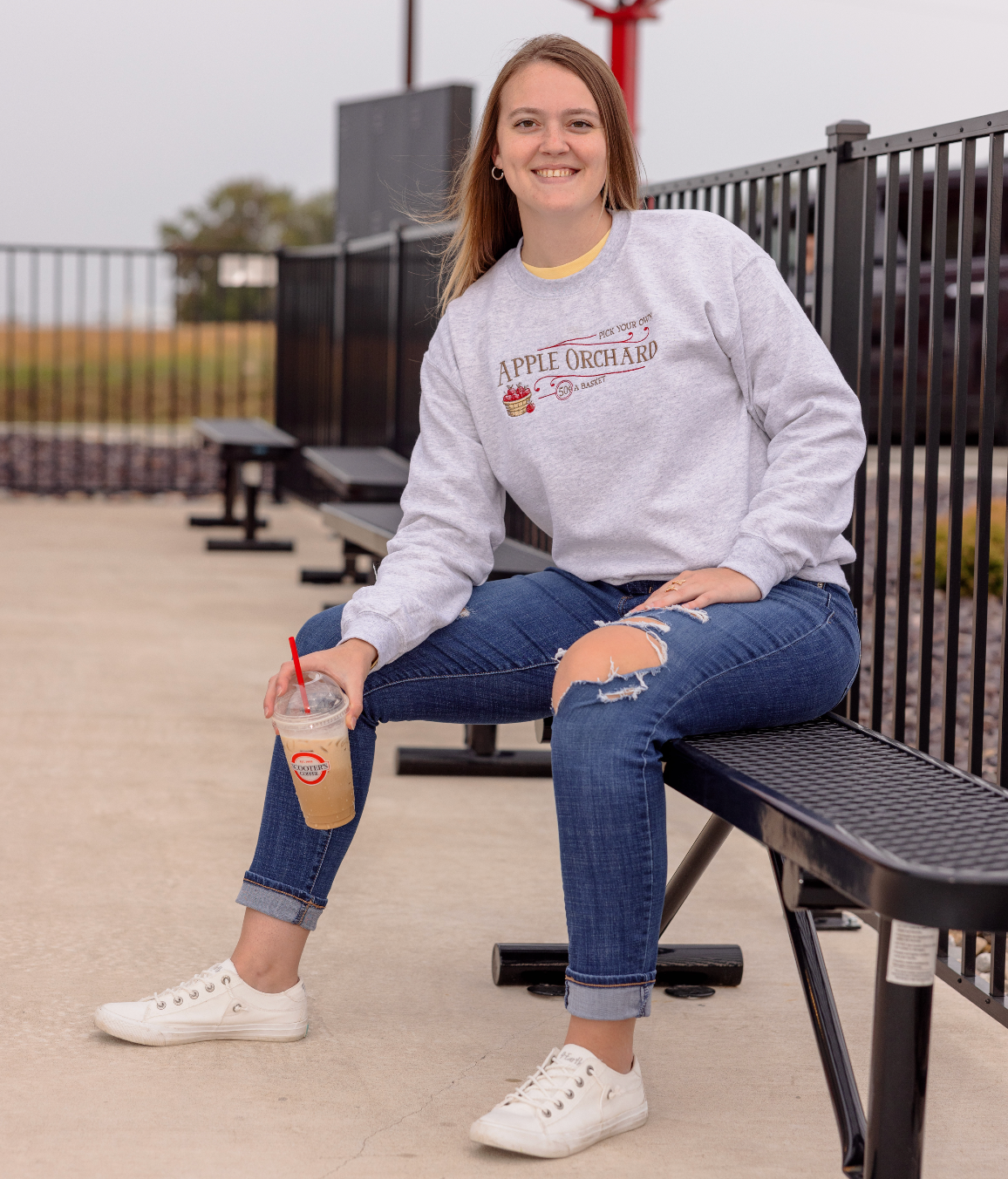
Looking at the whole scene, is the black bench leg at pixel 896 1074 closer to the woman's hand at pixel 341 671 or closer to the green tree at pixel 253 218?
the woman's hand at pixel 341 671

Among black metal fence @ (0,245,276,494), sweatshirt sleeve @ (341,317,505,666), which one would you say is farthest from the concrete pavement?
black metal fence @ (0,245,276,494)

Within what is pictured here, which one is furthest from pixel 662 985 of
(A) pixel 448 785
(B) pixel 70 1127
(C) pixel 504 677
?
(A) pixel 448 785

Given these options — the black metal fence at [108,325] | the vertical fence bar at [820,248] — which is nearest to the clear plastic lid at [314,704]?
the vertical fence bar at [820,248]

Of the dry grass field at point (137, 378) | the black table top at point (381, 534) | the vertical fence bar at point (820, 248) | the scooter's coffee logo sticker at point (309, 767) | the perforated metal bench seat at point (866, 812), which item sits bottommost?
the scooter's coffee logo sticker at point (309, 767)

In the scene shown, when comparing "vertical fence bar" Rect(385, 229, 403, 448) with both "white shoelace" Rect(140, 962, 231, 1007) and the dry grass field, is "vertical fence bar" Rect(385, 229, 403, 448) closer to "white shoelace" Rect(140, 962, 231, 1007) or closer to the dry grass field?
"white shoelace" Rect(140, 962, 231, 1007)

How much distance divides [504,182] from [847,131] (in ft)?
2.22

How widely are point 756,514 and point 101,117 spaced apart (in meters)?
41.7

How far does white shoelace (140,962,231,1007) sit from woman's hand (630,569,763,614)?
880 millimetres

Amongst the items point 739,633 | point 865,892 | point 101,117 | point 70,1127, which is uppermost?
point 101,117

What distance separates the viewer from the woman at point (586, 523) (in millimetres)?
2068

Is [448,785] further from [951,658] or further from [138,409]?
[138,409]

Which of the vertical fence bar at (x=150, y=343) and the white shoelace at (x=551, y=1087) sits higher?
the vertical fence bar at (x=150, y=343)

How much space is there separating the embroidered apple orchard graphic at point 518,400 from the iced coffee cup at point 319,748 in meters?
0.56

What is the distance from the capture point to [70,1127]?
81.4 inches
